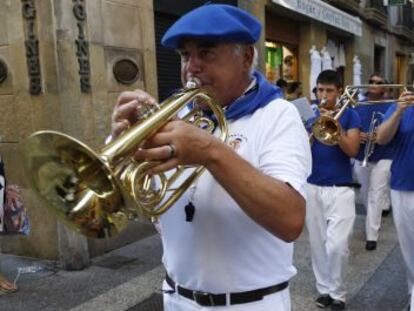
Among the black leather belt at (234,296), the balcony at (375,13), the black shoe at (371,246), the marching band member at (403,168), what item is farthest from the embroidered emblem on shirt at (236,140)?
the balcony at (375,13)

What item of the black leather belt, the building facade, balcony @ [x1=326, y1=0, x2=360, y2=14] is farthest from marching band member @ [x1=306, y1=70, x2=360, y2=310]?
balcony @ [x1=326, y1=0, x2=360, y2=14]

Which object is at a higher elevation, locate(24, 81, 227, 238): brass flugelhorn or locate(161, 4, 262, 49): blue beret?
locate(161, 4, 262, 49): blue beret

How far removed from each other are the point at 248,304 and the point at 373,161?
15.3 ft

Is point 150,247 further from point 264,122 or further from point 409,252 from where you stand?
point 264,122

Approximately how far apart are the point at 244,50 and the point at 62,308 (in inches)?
123

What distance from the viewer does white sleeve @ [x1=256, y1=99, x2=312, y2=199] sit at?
165cm

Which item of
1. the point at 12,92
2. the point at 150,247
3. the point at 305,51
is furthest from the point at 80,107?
the point at 305,51

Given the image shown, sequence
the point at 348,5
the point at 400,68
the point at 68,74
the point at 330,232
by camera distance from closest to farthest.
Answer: the point at 330,232 → the point at 68,74 → the point at 348,5 → the point at 400,68

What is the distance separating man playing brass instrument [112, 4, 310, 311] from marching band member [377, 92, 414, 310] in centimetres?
235

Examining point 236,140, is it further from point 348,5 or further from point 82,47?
point 348,5

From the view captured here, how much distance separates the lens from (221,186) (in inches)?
65.0

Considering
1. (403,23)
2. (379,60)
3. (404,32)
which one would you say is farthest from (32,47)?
(403,23)

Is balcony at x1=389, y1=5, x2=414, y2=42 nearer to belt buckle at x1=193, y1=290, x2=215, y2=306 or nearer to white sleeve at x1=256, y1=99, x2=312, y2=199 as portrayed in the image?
white sleeve at x1=256, y1=99, x2=312, y2=199

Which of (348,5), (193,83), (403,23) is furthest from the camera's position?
(403,23)
